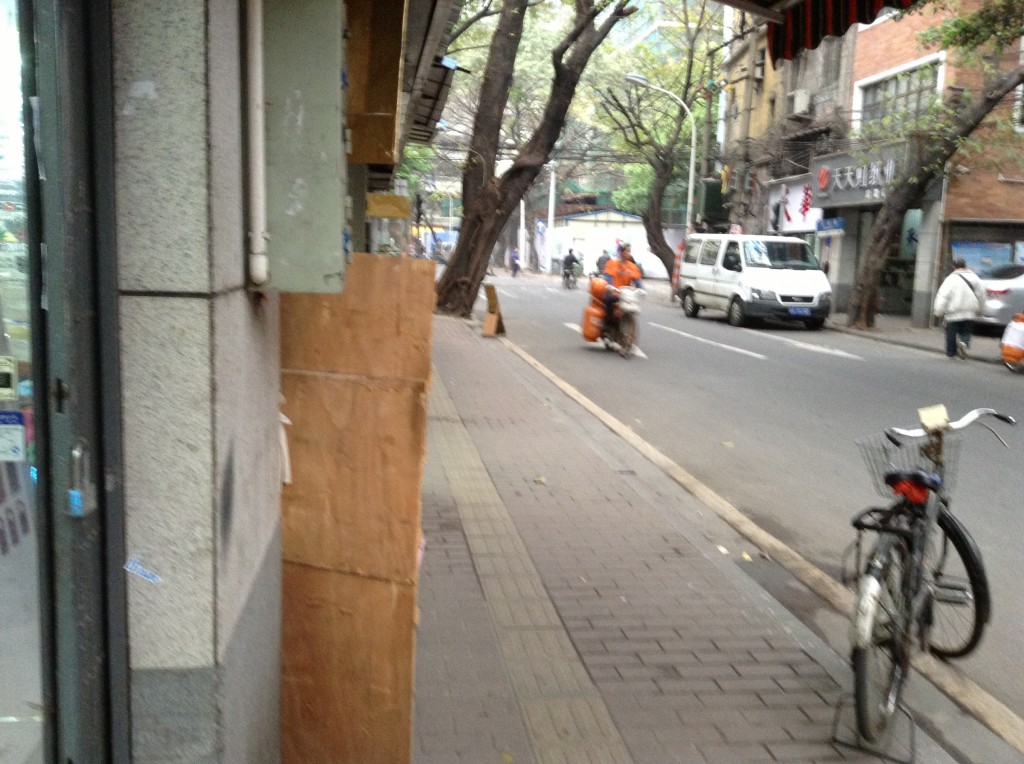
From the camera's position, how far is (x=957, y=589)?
163 inches

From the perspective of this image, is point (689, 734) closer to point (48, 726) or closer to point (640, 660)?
point (640, 660)

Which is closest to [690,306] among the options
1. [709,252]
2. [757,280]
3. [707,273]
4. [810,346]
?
[707,273]

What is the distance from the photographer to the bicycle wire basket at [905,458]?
13.1 feet

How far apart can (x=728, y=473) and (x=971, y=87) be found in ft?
56.7

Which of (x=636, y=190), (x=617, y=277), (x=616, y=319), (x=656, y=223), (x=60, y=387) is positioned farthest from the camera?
(x=636, y=190)

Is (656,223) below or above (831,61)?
below

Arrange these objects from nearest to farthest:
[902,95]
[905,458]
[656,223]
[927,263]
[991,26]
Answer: [905,458]
[991,26]
[927,263]
[902,95]
[656,223]

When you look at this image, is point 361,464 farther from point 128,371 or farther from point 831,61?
point 831,61

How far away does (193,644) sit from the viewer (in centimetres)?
233

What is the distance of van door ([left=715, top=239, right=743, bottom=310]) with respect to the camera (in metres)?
23.5

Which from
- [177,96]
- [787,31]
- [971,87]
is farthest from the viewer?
[971,87]

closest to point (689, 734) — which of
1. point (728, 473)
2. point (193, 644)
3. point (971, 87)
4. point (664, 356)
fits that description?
point (193, 644)

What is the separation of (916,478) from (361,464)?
6.84 ft

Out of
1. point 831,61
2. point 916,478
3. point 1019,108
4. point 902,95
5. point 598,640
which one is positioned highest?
point 831,61
